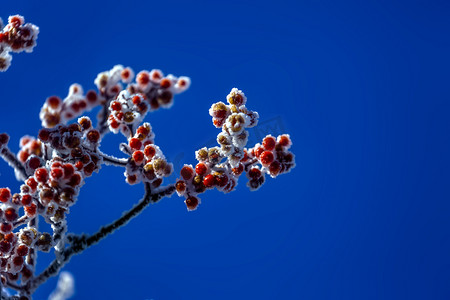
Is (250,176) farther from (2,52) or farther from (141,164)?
(2,52)

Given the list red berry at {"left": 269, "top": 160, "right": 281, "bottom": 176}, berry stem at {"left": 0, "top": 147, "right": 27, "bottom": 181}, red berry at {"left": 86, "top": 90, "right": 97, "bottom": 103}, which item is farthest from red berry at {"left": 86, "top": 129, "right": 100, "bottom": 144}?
red berry at {"left": 269, "top": 160, "right": 281, "bottom": 176}

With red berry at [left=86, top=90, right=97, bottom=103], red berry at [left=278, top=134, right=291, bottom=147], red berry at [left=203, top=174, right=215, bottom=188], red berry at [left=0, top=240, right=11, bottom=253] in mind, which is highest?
red berry at [left=86, top=90, right=97, bottom=103]

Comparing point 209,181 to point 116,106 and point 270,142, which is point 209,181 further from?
point 116,106

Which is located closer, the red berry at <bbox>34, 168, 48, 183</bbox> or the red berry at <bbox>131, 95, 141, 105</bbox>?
the red berry at <bbox>34, 168, 48, 183</bbox>

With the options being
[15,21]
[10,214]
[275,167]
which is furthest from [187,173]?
[15,21]

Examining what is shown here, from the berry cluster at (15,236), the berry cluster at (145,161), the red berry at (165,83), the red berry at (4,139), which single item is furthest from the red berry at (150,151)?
the red berry at (4,139)

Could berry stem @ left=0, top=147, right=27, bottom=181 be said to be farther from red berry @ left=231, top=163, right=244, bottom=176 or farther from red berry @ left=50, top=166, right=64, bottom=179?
red berry @ left=231, top=163, right=244, bottom=176

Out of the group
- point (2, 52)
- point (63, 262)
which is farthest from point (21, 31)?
point (63, 262)
